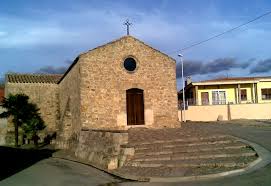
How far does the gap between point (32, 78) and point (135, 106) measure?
12.7 m

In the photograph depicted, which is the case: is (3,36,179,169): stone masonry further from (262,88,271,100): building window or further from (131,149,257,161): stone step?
(262,88,271,100): building window

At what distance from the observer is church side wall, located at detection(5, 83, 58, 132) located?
33.9 m

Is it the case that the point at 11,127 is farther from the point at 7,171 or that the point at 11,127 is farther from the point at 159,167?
the point at 159,167

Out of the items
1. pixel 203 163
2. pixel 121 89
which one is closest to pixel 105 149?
pixel 203 163

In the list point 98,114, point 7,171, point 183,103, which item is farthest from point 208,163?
point 183,103

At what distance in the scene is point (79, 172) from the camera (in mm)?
16875

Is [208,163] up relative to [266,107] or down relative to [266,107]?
down

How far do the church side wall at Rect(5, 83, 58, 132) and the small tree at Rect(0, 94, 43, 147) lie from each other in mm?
1204

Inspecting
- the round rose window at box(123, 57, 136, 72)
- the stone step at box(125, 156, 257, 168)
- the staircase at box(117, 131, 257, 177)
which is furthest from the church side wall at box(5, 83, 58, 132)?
the stone step at box(125, 156, 257, 168)

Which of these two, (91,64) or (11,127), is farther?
(11,127)

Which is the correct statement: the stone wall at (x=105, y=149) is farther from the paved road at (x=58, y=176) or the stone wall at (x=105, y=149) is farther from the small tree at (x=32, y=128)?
the small tree at (x=32, y=128)

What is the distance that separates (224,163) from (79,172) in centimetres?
612

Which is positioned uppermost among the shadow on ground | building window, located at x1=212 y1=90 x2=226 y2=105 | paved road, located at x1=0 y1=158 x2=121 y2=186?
building window, located at x1=212 y1=90 x2=226 y2=105

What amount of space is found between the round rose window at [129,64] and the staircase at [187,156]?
7801mm
